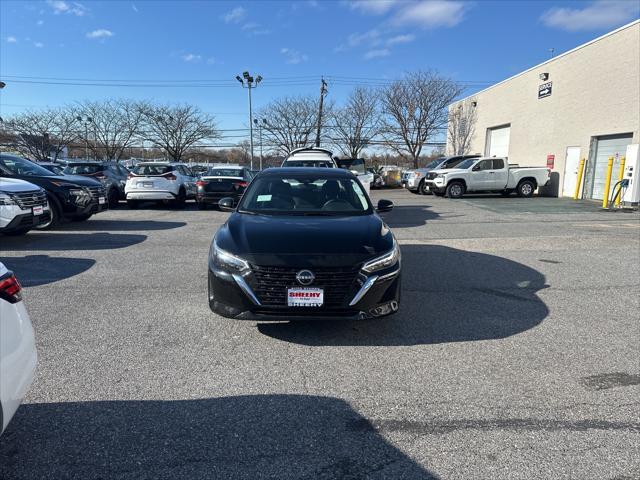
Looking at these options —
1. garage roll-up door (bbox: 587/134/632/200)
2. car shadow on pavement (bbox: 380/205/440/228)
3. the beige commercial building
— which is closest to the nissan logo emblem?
car shadow on pavement (bbox: 380/205/440/228)

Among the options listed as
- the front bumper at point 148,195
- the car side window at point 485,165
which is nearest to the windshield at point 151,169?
the front bumper at point 148,195

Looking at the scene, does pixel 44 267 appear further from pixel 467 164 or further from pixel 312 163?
pixel 467 164

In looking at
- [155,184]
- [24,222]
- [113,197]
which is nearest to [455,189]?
[155,184]

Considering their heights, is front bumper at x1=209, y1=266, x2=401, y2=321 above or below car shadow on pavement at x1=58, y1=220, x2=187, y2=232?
above

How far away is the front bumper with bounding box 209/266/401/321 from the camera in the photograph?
11.6 ft

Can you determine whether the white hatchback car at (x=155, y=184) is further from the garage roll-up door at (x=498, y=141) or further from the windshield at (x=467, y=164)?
the garage roll-up door at (x=498, y=141)

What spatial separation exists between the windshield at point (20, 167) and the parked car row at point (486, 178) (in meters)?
15.2

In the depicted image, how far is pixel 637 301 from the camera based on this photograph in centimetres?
517

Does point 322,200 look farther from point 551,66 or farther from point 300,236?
point 551,66

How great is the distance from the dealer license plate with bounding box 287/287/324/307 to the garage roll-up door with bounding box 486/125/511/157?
24931 millimetres

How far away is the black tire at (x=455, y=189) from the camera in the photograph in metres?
19.1

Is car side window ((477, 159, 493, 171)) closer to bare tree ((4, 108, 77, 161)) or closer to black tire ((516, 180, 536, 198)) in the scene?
black tire ((516, 180, 536, 198))

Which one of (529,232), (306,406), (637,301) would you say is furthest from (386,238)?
(529,232)

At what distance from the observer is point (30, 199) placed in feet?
25.6
